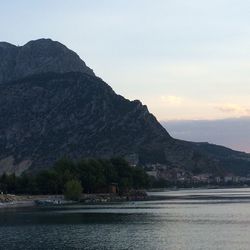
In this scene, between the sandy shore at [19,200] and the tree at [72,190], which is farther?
the tree at [72,190]

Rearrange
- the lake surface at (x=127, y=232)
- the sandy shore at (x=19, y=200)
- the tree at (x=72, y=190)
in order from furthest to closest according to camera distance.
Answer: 1. the tree at (x=72, y=190)
2. the sandy shore at (x=19, y=200)
3. the lake surface at (x=127, y=232)

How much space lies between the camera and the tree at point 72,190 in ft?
594

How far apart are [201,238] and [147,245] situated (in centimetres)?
840

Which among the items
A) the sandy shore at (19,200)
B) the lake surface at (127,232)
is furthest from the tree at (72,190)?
the lake surface at (127,232)

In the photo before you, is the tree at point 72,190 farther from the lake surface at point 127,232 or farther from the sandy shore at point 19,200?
the lake surface at point 127,232

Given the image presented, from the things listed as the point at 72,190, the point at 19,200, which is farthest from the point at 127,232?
the point at 72,190

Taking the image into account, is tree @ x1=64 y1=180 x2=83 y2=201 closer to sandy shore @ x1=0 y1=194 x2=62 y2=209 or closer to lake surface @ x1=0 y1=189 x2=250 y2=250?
sandy shore @ x1=0 y1=194 x2=62 y2=209

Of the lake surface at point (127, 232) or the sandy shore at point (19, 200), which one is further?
the sandy shore at point (19, 200)

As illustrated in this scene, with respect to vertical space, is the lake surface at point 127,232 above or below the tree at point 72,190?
below

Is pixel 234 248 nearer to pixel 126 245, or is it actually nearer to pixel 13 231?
pixel 126 245

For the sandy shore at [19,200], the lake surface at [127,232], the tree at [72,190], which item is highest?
the tree at [72,190]

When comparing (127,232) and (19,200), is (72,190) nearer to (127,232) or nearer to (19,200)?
(19,200)

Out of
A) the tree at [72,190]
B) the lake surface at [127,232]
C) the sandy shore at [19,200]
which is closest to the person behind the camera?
the lake surface at [127,232]

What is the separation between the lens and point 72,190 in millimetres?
182125
